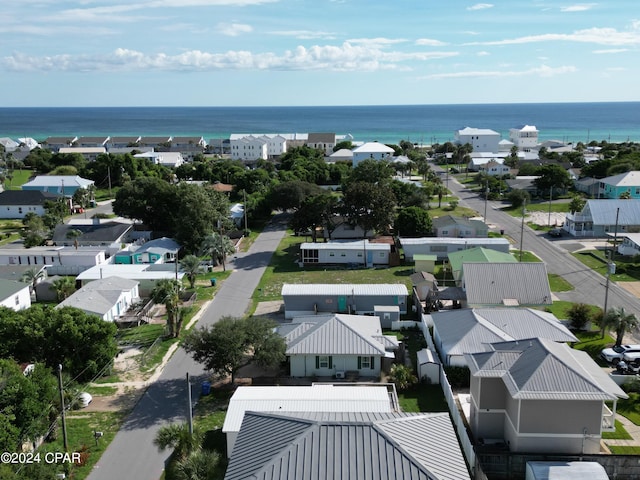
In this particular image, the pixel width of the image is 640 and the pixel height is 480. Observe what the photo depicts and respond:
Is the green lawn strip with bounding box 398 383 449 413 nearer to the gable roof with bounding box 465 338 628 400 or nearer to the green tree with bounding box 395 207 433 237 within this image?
the gable roof with bounding box 465 338 628 400

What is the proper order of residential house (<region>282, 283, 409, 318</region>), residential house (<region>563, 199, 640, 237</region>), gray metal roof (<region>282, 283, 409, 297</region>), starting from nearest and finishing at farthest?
residential house (<region>282, 283, 409, 318</region>) → gray metal roof (<region>282, 283, 409, 297</region>) → residential house (<region>563, 199, 640, 237</region>)

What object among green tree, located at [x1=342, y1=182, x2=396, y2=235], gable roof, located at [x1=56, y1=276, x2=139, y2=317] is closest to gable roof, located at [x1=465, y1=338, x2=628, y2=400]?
gable roof, located at [x1=56, y1=276, x2=139, y2=317]

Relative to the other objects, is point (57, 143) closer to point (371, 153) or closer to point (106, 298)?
point (371, 153)

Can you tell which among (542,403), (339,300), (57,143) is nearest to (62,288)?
(339,300)

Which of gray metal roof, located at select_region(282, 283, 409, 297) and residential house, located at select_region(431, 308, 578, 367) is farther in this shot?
gray metal roof, located at select_region(282, 283, 409, 297)

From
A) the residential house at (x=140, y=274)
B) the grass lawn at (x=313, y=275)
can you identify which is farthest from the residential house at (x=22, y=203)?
the grass lawn at (x=313, y=275)

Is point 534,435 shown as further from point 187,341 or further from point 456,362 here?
point 187,341

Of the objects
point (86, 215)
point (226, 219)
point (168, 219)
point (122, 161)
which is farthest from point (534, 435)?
point (122, 161)
